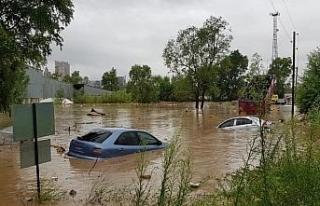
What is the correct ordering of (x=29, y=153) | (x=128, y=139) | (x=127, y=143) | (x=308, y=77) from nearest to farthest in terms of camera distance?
(x=29, y=153) → (x=127, y=143) → (x=128, y=139) → (x=308, y=77)

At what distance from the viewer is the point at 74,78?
114 metres

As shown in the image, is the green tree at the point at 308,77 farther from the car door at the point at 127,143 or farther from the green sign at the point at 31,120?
the green sign at the point at 31,120

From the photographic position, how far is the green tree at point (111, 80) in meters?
122

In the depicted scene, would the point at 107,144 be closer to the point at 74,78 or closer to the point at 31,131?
the point at 31,131

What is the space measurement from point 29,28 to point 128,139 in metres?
11.0

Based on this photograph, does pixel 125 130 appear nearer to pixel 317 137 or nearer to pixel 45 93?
pixel 317 137

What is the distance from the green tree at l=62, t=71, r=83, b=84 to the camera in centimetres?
11244

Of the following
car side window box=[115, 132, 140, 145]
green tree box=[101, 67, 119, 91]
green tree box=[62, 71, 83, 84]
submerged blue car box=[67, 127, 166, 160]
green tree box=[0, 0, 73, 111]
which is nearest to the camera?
submerged blue car box=[67, 127, 166, 160]

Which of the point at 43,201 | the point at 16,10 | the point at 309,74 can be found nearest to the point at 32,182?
the point at 43,201

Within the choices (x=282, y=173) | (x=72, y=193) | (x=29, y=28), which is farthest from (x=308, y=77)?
(x=282, y=173)

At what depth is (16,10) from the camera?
79.4 feet

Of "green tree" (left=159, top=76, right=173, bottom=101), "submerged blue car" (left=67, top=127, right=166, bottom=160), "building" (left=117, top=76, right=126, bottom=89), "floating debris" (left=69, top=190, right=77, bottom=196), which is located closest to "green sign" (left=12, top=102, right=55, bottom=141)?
"floating debris" (left=69, top=190, right=77, bottom=196)

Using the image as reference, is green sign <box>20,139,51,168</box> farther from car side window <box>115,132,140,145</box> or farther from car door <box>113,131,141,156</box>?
car side window <box>115,132,140,145</box>

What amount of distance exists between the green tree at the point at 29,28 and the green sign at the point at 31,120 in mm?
13508
